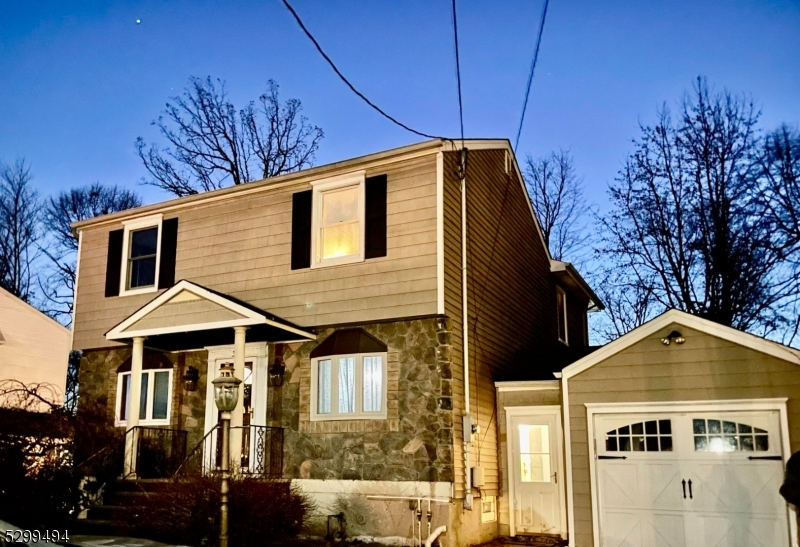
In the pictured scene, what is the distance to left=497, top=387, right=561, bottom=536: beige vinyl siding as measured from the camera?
12690 millimetres

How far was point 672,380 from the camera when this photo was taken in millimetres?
11023

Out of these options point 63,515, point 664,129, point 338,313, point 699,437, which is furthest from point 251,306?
point 664,129

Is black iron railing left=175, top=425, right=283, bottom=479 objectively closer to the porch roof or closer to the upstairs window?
the porch roof

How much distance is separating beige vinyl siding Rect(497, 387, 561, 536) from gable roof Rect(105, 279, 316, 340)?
11.4 feet

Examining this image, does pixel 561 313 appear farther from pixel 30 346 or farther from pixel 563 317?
pixel 30 346

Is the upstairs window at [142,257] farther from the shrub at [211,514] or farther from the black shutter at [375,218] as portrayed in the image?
the shrub at [211,514]

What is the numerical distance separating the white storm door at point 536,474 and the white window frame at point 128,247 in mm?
7414

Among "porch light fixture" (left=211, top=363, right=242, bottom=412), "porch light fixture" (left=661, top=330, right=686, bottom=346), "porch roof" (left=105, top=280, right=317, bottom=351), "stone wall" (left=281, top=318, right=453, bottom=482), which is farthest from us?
"porch roof" (left=105, top=280, right=317, bottom=351)

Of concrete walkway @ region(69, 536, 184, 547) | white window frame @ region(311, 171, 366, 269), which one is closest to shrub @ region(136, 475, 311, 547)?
concrete walkway @ region(69, 536, 184, 547)

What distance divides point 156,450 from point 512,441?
6.24 meters

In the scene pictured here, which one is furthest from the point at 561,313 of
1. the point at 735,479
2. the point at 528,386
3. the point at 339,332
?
the point at 735,479

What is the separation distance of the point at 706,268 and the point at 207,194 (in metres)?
13.9

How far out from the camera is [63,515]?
11.1 metres

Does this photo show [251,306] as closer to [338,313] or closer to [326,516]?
[338,313]
